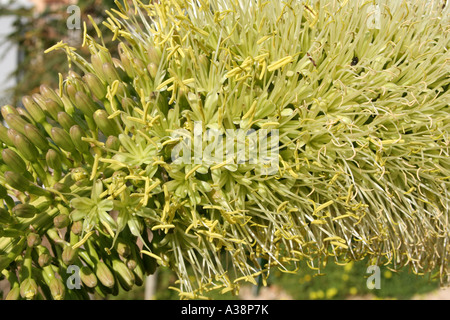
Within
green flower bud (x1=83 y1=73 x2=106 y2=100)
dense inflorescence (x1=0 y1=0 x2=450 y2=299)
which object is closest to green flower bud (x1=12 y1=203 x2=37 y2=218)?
dense inflorescence (x1=0 y1=0 x2=450 y2=299)

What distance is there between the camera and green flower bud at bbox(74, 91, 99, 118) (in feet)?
3.72

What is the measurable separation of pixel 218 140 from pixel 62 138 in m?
0.39

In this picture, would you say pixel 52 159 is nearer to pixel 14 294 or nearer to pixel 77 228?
pixel 77 228

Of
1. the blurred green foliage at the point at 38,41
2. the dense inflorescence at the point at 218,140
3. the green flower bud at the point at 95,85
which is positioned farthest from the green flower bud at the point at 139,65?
the blurred green foliage at the point at 38,41

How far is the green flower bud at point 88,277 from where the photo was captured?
109 centimetres

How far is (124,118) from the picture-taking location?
113cm

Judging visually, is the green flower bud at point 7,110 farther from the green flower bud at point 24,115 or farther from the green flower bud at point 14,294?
the green flower bud at point 14,294

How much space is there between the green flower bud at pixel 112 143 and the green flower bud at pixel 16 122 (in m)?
0.22

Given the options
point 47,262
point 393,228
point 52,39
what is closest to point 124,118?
point 47,262

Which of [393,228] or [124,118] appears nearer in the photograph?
[124,118]

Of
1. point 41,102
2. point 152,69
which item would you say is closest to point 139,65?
point 152,69
